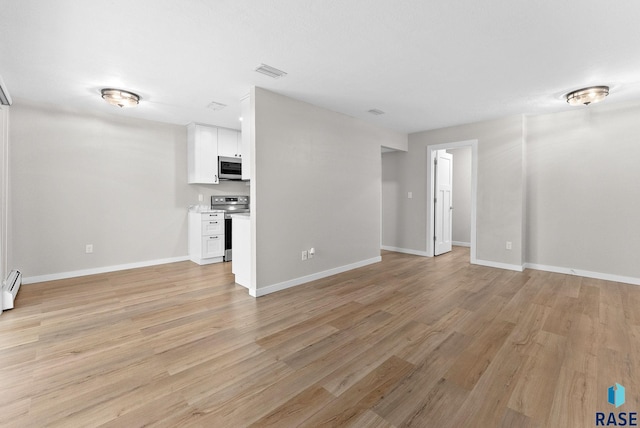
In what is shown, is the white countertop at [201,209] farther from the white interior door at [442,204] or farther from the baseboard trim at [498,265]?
the baseboard trim at [498,265]

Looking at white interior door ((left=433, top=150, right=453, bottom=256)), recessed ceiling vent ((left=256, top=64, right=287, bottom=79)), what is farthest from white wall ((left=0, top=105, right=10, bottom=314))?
white interior door ((left=433, top=150, right=453, bottom=256))

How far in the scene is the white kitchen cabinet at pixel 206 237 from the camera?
4.94 metres

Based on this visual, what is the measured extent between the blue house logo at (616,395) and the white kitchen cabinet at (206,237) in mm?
4999

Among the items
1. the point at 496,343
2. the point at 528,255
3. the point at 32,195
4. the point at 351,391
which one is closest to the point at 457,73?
the point at 496,343

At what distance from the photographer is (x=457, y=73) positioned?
9.68 ft

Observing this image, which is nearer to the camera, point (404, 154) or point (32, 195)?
point (32, 195)

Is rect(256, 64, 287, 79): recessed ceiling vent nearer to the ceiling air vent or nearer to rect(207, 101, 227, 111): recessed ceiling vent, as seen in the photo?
rect(207, 101, 227, 111): recessed ceiling vent

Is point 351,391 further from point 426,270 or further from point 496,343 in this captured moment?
point 426,270

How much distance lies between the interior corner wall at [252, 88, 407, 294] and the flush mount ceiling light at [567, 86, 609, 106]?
2687 mm

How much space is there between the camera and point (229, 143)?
5465mm

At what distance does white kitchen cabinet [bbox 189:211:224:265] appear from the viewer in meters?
4.94

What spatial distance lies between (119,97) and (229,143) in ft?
7.13

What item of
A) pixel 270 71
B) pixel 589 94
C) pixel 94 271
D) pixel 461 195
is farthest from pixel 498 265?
pixel 94 271

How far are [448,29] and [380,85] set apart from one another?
3.79 ft
